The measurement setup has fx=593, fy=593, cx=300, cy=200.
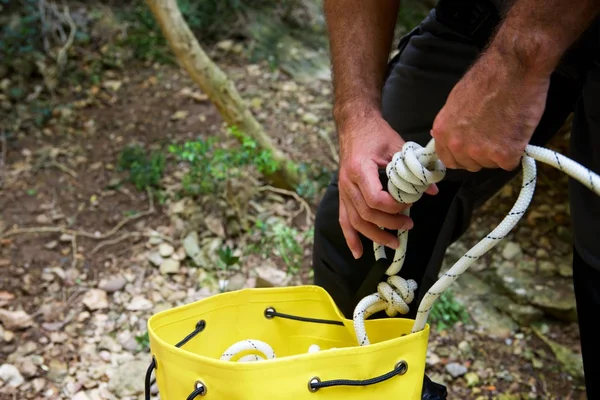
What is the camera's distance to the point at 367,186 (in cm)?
88

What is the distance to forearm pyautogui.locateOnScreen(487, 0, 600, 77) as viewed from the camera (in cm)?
66

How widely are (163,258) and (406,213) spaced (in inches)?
44.7

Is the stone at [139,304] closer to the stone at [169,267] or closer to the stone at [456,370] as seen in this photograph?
the stone at [169,267]

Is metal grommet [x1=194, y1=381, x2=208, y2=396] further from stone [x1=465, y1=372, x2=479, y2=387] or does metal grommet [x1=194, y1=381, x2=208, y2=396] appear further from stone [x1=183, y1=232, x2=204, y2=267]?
stone [x1=183, y1=232, x2=204, y2=267]

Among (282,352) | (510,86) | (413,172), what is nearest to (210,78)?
(282,352)

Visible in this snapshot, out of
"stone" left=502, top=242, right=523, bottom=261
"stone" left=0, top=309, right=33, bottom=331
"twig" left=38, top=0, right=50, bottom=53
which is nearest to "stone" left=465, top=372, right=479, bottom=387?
"stone" left=502, top=242, right=523, bottom=261

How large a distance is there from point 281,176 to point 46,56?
138 cm

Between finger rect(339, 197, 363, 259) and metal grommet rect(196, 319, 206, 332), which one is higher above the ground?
finger rect(339, 197, 363, 259)

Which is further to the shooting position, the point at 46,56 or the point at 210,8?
the point at 210,8

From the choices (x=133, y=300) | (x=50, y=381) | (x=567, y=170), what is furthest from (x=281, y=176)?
(x=567, y=170)

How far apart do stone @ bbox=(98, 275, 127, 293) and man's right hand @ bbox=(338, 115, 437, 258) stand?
1.01 m

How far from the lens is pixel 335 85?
110 cm

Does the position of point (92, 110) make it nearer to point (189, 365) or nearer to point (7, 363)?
point (7, 363)

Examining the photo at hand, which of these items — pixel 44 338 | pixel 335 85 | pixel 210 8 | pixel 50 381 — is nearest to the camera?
pixel 335 85
